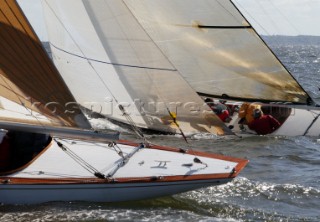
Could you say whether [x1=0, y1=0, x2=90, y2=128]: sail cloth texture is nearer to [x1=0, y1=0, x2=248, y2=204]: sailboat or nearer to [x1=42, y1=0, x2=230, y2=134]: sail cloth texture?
[x1=0, y1=0, x2=248, y2=204]: sailboat

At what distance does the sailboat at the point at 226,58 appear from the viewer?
1477 cm

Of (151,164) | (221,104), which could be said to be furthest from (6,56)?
(221,104)

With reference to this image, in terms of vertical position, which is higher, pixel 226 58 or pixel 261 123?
pixel 226 58

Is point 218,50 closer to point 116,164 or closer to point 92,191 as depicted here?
point 116,164

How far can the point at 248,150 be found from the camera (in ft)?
43.2

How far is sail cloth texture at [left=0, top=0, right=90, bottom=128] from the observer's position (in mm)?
7930

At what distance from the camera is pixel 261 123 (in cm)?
1428

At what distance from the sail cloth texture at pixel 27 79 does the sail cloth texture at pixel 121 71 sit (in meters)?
2.76

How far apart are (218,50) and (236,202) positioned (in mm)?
6720

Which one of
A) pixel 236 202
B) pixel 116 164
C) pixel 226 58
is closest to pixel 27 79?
pixel 116 164

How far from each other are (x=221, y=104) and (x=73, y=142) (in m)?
5.83

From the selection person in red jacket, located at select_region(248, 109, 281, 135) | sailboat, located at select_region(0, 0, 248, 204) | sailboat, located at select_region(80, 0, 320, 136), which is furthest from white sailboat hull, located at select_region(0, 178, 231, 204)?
sailboat, located at select_region(80, 0, 320, 136)

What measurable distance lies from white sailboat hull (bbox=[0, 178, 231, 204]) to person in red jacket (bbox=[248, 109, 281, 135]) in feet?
20.1

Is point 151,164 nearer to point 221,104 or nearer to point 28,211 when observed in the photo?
point 28,211
